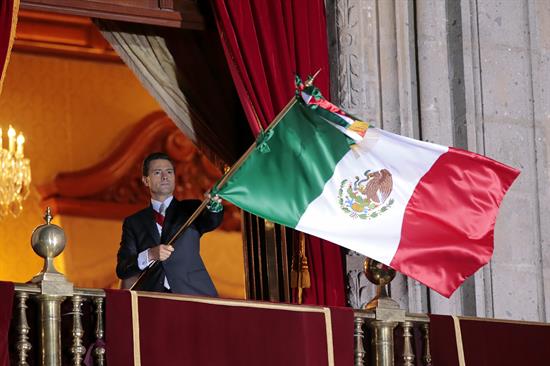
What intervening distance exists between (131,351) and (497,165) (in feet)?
7.80

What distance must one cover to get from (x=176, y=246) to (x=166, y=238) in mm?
119

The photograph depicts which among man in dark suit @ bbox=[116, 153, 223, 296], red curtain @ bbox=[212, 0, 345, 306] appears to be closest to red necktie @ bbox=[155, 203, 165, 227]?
man in dark suit @ bbox=[116, 153, 223, 296]

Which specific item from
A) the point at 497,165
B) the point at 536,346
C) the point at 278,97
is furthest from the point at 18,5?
the point at 536,346

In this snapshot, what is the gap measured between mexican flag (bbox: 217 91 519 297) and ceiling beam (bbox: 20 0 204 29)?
75.0 inches

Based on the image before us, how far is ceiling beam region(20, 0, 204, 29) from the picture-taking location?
371 inches

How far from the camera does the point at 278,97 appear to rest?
9.45 metres

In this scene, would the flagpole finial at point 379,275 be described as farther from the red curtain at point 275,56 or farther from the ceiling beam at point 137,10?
the ceiling beam at point 137,10

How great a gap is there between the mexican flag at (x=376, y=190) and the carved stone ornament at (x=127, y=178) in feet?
20.2

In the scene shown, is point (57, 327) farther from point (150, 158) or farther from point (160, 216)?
point (150, 158)

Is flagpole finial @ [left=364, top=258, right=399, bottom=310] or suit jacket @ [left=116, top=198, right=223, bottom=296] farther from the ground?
suit jacket @ [left=116, top=198, right=223, bottom=296]

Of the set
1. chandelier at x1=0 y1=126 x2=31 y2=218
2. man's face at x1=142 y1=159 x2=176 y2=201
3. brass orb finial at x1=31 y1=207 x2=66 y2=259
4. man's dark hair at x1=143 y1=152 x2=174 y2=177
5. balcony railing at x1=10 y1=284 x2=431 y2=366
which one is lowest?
balcony railing at x1=10 y1=284 x2=431 y2=366

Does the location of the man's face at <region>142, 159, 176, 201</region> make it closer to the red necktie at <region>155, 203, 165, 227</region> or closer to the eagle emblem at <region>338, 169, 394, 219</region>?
the red necktie at <region>155, 203, 165, 227</region>

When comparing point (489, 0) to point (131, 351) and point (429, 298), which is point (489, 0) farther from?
point (131, 351)

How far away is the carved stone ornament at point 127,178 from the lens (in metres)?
14.0
